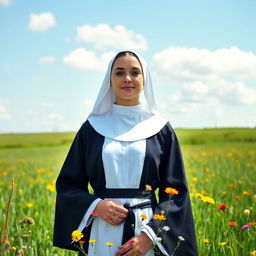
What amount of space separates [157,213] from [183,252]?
37 centimetres

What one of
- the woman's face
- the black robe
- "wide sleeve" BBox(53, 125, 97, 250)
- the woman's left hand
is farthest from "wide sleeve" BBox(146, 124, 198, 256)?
"wide sleeve" BBox(53, 125, 97, 250)

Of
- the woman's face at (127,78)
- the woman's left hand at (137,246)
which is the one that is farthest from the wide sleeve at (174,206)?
the woman's face at (127,78)

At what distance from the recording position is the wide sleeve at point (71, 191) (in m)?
2.68

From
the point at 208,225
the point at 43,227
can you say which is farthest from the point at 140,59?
the point at 43,227

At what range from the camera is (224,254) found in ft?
10.8

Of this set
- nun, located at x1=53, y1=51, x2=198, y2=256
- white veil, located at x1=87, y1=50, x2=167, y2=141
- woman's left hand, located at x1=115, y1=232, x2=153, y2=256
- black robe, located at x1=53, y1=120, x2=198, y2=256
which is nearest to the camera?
→ woman's left hand, located at x1=115, y1=232, x2=153, y2=256

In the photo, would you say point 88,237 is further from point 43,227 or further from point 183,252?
point 43,227

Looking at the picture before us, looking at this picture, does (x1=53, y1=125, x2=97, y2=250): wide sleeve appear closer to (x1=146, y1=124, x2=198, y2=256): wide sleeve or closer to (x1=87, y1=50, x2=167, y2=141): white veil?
(x1=87, y1=50, x2=167, y2=141): white veil

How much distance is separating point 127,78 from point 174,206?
34.8 inches

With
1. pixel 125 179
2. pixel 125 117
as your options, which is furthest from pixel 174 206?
pixel 125 117

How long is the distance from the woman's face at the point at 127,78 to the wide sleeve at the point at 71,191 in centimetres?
38

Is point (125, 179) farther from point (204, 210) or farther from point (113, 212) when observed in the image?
point (204, 210)

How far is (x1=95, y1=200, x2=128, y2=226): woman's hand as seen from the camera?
2451 mm

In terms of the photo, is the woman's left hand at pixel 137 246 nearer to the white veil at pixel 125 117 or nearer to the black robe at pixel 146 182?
the black robe at pixel 146 182
